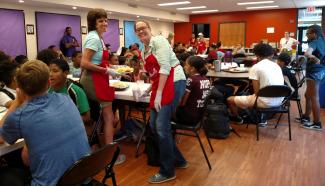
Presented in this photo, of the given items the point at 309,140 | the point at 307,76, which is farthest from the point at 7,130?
the point at 307,76

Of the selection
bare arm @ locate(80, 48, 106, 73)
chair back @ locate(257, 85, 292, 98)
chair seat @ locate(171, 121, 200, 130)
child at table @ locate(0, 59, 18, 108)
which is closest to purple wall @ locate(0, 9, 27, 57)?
bare arm @ locate(80, 48, 106, 73)

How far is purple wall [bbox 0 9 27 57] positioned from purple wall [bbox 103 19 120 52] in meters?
3.77

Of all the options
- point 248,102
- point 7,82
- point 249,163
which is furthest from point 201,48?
point 7,82

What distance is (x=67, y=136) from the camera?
5.01ft

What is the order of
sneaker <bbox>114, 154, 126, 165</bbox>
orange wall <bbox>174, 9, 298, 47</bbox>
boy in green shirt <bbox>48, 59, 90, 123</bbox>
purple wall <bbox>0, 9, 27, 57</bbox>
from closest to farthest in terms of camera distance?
1. boy in green shirt <bbox>48, 59, 90, 123</bbox>
2. sneaker <bbox>114, 154, 126, 165</bbox>
3. purple wall <bbox>0, 9, 27, 57</bbox>
4. orange wall <bbox>174, 9, 298, 47</bbox>

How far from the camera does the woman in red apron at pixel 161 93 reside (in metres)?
2.57

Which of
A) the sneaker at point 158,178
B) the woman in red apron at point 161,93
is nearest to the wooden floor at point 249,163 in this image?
the sneaker at point 158,178

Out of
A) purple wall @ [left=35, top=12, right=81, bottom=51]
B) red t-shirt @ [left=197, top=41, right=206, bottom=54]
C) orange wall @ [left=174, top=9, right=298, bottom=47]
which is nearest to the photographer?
purple wall @ [left=35, top=12, right=81, bottom=51]

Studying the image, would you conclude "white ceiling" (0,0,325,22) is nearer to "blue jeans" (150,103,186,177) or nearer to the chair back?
the chair back

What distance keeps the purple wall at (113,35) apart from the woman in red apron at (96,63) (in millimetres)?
9432

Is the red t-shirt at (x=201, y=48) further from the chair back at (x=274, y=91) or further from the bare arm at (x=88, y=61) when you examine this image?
the bare arm at (x=88, y=61)

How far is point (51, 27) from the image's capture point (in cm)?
973

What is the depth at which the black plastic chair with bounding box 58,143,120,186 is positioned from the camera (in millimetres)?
1464

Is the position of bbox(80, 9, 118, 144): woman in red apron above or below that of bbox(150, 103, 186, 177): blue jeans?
above
